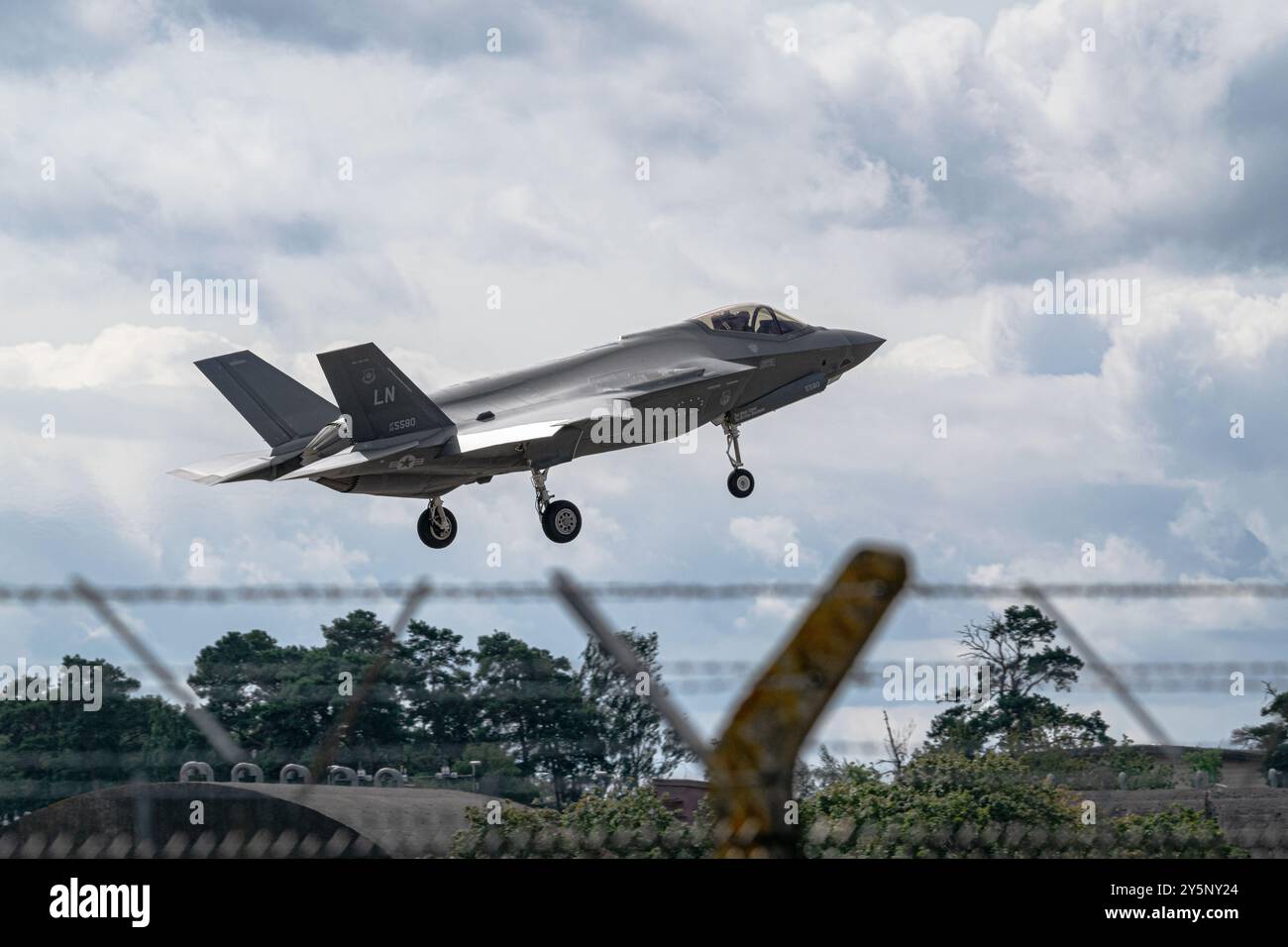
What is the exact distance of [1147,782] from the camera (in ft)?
30.3

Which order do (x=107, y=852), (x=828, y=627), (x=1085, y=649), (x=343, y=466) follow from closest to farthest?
1. (x=828, y=627)
2. (x=107, y=852)
3. (x=1085, y=649)
4. (x=343, y=466)

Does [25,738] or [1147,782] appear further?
[1147,782]

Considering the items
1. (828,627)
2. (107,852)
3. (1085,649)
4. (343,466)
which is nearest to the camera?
(828,627)

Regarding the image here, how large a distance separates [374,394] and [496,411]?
275 cm

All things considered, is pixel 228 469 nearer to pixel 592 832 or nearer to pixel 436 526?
A: pixel 436 526

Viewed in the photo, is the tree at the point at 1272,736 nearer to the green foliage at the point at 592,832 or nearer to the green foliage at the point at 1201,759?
the green foliage at the point at 1201,759

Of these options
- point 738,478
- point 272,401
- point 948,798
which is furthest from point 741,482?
point 948,798

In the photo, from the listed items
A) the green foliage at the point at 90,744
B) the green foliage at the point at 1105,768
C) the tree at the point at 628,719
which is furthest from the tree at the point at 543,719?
the green foliage at the point at 1105,768
